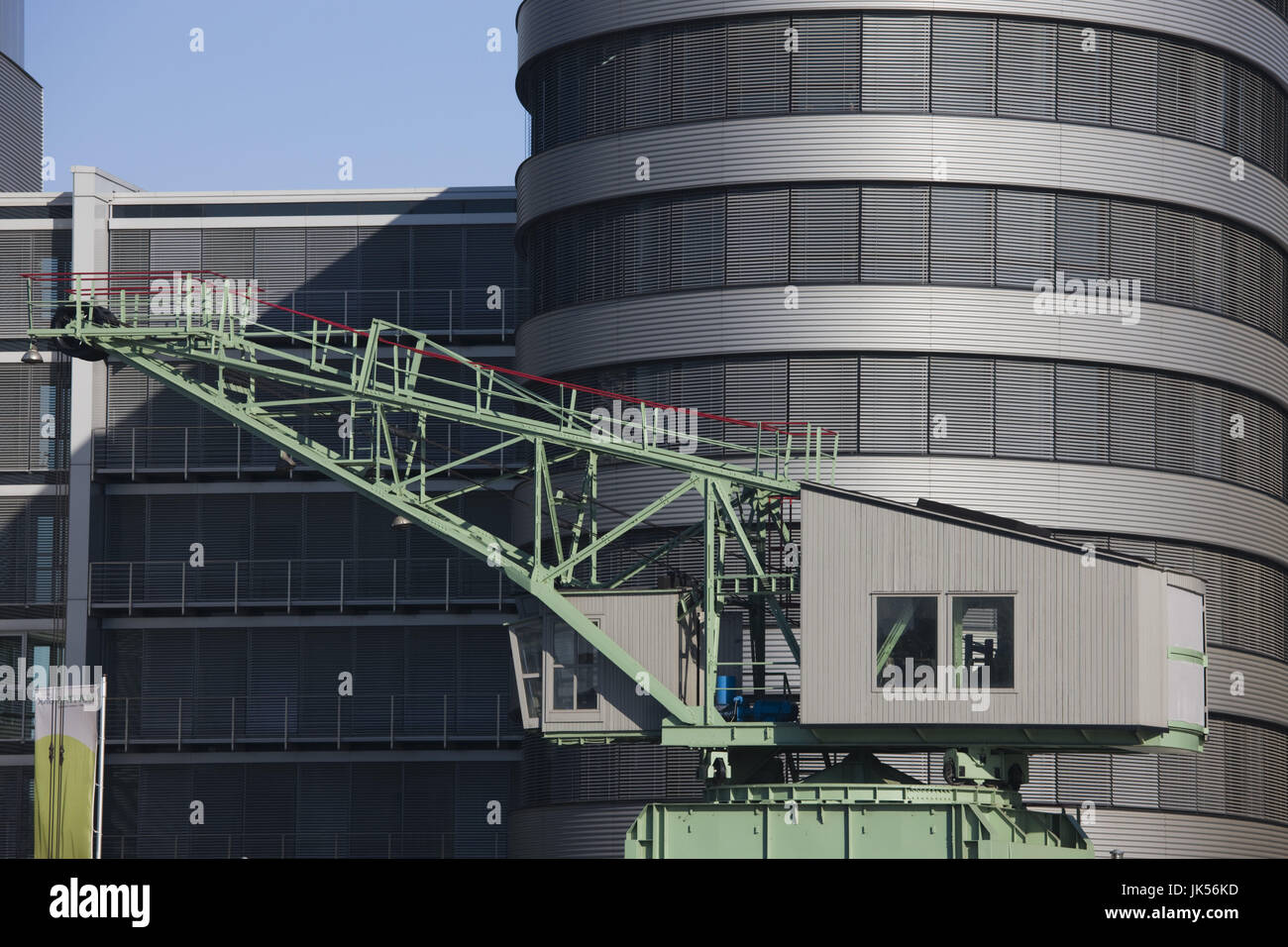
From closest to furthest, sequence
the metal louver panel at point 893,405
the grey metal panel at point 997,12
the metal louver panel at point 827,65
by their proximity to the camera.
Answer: the metal louver panel at point 893,405 → the metal louver panel at point 827,65 → the grey metal panel at point 997,12

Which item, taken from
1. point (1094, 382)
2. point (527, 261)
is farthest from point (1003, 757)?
point (527, 261)

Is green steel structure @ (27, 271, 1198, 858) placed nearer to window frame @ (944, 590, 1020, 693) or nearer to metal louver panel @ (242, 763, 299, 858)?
window frame @ (944, 590, 1020, 693)

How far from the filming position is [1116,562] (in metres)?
37.3

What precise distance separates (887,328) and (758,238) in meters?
4.15

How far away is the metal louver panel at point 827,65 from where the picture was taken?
5069 centimetres

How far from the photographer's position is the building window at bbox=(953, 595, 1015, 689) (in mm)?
37500

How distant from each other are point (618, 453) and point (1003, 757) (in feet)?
34.0

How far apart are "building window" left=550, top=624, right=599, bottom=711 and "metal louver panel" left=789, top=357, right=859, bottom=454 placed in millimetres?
11095

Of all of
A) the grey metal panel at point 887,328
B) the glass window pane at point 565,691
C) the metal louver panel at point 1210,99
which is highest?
the metal louver panel at point 1210,99

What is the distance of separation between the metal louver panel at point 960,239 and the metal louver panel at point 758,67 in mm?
4931

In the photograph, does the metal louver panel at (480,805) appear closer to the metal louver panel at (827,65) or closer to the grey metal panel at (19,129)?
the metal louver panel at (827,65)

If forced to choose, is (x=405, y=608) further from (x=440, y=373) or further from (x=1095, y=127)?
(x=1095, y=127)

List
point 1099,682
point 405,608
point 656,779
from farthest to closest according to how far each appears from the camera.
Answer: point 405,608, point 656,779, point 1099,682

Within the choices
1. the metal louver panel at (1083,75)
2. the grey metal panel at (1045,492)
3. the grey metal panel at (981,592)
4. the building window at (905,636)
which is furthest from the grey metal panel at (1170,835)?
the metal louver panel at (1083,75)
